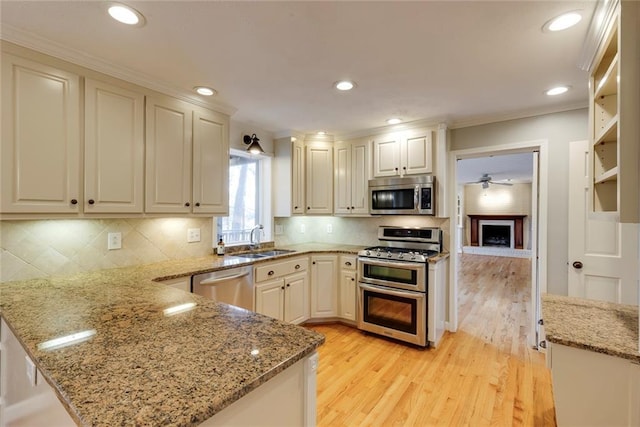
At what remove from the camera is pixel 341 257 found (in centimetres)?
345

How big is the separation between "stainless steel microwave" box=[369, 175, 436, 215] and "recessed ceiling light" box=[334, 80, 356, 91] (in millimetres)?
1286

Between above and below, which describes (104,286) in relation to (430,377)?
above

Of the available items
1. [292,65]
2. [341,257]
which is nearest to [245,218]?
[341,257]

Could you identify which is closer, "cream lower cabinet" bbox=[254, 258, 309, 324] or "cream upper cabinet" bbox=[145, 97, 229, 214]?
"cream upper cabinet" bbox=[145, 97, 229, 214]

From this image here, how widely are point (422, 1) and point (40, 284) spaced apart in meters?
2.59

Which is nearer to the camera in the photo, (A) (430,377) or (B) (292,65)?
(B) (292,65)

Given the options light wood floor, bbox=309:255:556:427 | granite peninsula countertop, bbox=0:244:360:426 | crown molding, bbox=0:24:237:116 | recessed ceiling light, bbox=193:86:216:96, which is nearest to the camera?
granite peninsula countertop, bbox=0:244:360:426

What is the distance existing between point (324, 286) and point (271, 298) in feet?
2.43

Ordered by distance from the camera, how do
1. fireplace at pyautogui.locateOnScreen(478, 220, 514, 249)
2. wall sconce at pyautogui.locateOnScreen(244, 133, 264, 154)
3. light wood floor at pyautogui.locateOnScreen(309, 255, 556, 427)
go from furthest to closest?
fireplace at pyautogui.locateOnScreen(478, 220, 514, 249), wall sconce at pyautogui.locateOnScreen(244, 133, 264, 154), light wood floor at pyautogui.locateOnScreen(309, 255, 556, 427)

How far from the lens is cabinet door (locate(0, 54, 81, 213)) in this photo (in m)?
1.60

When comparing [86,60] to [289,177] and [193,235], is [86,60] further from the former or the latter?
[289,177]

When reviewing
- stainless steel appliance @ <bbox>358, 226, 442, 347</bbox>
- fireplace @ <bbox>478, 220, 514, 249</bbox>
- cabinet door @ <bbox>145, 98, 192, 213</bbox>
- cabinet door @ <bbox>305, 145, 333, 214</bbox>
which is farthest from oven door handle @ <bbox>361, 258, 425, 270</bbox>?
fireplace @ <bbox>478, 220, 514, 249</bbox>

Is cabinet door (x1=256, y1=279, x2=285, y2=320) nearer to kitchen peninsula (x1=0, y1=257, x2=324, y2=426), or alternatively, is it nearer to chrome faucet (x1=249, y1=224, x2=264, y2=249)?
chrome faucet (x1=249, y1=224, x2=264, y2=249)

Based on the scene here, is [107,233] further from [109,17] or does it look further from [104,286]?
[109,17]
